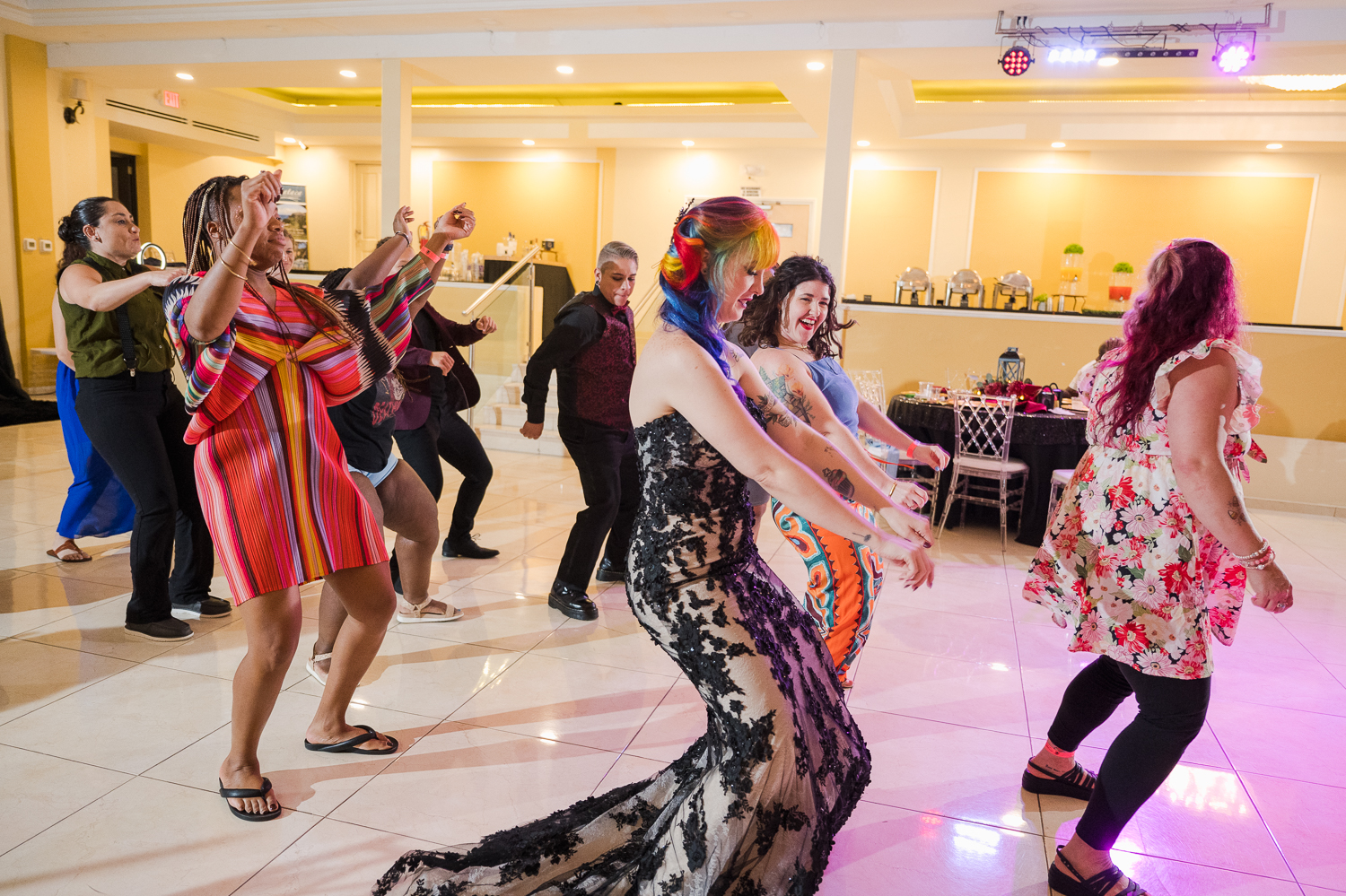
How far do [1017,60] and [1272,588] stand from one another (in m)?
5.49

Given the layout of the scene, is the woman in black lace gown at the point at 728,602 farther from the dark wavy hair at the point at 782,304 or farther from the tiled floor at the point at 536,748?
the dark wavy hair at the point at 782,304

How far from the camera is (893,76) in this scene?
7.52 m

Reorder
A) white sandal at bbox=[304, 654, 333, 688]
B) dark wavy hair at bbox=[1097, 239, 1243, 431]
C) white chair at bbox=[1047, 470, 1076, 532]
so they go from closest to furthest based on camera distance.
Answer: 1. dark wavy hair at bbox=[1097, 239, 1243, 431]
2. white sandal at bbox=[304, 654, 333, 688]
3. white chair at bbox=[1047, 470, 1076, 532]

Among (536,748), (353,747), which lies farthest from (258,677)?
(536,748)

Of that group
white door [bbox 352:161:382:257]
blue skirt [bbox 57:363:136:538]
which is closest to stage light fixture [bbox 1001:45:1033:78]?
blue skirt [bbox 57:363:136:538]

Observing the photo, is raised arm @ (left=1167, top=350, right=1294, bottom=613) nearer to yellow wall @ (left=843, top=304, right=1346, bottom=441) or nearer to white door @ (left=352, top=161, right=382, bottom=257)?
yellow wall @ (left=843, top=304, right=1346, bottom=441)

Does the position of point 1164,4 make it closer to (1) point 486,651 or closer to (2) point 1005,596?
(2) point 1005,596

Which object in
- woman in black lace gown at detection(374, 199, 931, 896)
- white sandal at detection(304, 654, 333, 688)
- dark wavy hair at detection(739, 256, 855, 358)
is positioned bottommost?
white sandal at detection(304, 654, 333, 688)

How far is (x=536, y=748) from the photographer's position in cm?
264

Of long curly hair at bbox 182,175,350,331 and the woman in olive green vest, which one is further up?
long curly hair at bbox 182,175,350,331

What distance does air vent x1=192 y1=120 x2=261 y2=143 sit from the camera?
437 inches

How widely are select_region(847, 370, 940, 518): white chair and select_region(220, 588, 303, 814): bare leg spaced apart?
3413mm

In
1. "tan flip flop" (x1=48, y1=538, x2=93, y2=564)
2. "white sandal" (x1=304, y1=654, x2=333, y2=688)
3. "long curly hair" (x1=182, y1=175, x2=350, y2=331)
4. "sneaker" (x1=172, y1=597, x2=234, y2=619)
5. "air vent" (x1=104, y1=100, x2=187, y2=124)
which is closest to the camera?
"long curly hair" (x1=182, y1=175, x2=350, y2=331)

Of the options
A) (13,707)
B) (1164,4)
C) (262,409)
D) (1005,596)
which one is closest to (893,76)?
(1164,4)
